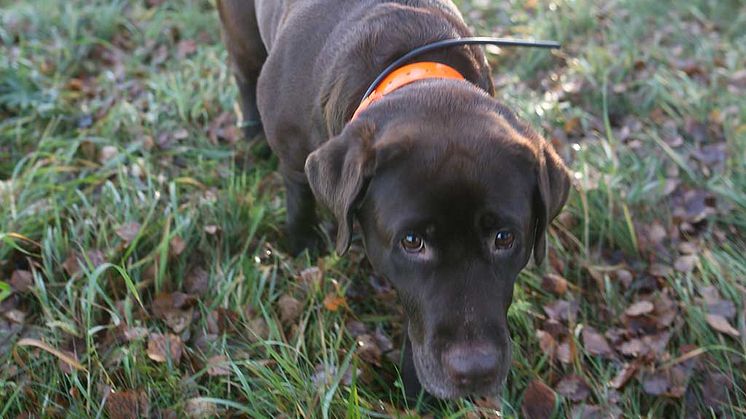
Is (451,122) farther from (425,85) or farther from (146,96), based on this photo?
(146,96)

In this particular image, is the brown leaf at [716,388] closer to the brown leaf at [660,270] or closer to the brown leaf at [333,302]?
the brown leaf at [660,270]

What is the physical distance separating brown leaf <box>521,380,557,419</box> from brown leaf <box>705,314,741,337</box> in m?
0.79

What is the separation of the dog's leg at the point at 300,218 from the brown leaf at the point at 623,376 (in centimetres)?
140

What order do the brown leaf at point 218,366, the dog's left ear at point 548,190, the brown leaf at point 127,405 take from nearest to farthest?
the dog's left ear at point 548,190 → the brown leaf at point 127,405 → the brown leaf at point 218,366

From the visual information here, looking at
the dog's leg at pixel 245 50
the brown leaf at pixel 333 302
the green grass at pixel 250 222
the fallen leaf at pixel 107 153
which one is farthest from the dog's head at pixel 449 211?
the fallen leaf at pixel 107 153

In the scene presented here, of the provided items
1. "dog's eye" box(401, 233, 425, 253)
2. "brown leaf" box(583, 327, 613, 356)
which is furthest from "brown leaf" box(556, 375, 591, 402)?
"dog's eye" box(401, 233, 425, 253)

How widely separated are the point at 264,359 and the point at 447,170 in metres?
1.13

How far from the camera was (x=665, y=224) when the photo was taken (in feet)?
12.0

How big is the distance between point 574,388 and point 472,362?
88 centimetres

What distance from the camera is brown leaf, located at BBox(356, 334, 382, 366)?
282cm

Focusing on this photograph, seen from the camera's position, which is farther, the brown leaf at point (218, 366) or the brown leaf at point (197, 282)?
the brown leaf at point (197, 282)

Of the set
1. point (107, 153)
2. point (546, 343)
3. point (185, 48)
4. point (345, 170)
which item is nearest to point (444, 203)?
point (345, 170)

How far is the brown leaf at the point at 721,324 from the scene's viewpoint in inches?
117

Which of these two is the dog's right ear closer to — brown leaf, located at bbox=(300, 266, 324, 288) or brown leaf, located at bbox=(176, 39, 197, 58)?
brown leaf, located at bbox=(300, 266, 324, 288)
